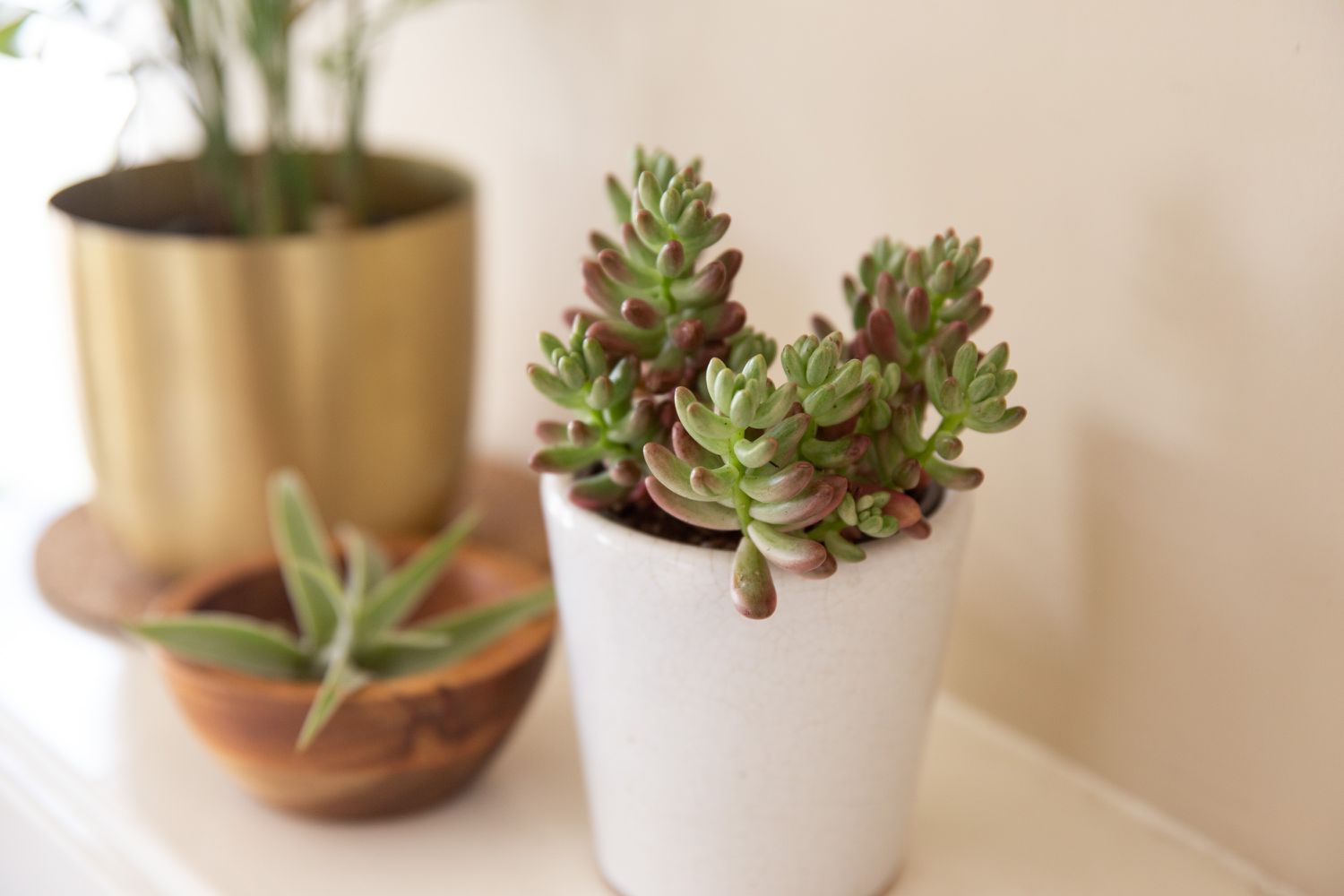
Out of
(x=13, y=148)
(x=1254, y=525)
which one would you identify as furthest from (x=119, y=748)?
(x=13, y=148)

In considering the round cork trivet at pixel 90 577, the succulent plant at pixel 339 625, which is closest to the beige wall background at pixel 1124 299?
the succulent plant at pixel 339 625

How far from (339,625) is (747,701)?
21 cm

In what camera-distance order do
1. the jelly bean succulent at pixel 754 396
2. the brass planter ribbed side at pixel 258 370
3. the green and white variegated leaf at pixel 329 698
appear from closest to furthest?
the jelly bean succulent at pixel 754 396
the green and white variegated leaf at pixel 329 698
the brass planter ribbed side at pixel 258 370

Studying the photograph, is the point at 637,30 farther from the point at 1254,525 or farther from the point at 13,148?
the point at 13,148

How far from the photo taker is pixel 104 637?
0.62m

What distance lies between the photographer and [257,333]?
58 cm

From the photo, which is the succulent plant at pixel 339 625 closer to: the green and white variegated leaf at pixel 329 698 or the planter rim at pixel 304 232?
the green and white variegated leaf at pixel 329 698

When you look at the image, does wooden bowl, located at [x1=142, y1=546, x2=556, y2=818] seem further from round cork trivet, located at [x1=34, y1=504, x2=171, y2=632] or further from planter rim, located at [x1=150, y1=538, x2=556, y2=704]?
round cork trivet, located at [x1=34, y1=504, x2=171, y2=632]

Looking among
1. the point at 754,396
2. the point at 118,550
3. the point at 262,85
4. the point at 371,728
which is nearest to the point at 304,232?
the point at 262,85

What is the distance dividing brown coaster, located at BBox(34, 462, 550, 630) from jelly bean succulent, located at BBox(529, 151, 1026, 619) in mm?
268

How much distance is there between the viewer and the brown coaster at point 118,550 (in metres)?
0.63

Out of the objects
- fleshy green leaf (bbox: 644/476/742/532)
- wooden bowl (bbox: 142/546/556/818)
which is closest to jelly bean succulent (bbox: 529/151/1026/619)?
fleshy green leaf (bbox: 644/476/742/532)

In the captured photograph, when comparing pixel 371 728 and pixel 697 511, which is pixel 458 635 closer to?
pixel 371 728

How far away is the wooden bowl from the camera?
47 centimetres
